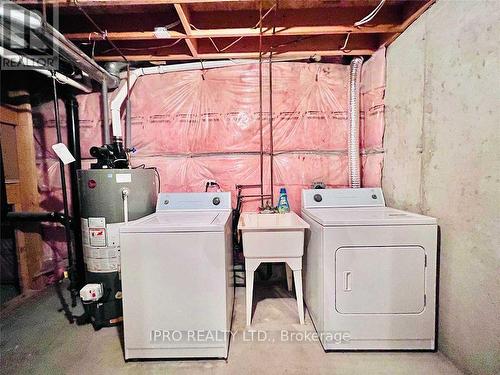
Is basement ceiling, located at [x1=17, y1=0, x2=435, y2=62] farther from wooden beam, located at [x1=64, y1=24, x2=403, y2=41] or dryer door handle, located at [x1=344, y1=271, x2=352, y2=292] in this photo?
dryer door handle, located at [x1=344, y1=271, x2=352, y2=292]

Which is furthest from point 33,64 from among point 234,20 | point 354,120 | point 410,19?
point 410,19

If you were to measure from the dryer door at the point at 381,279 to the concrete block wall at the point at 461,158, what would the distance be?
18 cm

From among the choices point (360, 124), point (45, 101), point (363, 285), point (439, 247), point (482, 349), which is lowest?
point (482, 349)

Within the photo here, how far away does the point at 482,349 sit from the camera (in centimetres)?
121

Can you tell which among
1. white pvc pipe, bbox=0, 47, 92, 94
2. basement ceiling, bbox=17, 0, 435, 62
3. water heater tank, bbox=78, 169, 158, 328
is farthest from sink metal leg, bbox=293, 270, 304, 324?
white pvc pipe, bbox=0, 47, 92, 94

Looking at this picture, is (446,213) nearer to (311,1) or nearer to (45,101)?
(311,1)

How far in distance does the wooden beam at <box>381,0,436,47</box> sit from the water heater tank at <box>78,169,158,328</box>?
236cm

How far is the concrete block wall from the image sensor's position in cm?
115

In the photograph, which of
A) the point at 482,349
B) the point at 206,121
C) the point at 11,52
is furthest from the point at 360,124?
the point at 11,52

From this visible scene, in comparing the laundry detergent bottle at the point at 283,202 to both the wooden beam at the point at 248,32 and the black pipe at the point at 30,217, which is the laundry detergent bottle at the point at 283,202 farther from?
the black pipe at the point at 30,217

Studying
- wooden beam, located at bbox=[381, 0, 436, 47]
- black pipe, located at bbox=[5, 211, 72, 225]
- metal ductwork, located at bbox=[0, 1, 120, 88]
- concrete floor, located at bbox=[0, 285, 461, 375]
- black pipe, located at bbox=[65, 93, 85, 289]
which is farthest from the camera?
black pipe, located at bbox=[65, 93, 85, 289]

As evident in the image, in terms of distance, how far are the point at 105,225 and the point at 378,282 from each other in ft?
6.40

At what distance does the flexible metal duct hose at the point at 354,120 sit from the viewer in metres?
2.21

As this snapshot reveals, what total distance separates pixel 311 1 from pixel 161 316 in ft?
7.94
